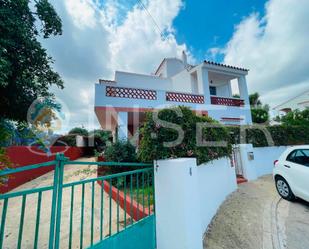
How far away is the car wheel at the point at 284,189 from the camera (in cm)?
453

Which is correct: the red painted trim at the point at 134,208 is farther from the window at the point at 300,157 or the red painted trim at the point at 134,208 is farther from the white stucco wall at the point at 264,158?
the white stucco wall at the point at 264,158

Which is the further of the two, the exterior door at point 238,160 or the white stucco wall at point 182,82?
the white stucco wall at point 182,82

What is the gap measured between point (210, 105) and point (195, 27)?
4.68m

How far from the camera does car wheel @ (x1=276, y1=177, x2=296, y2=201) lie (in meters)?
4.53

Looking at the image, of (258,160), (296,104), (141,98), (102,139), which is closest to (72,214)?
(141,98)

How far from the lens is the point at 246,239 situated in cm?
299

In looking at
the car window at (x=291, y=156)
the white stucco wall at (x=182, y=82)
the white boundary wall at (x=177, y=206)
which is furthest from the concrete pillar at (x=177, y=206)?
the white stucco wall at (x=182, y=82)

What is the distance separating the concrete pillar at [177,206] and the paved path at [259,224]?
27.4 inches

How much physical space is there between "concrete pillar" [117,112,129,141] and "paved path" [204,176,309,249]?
426 cm

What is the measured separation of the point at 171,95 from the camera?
9.07 meters

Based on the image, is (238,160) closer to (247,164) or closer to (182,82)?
(247,164)

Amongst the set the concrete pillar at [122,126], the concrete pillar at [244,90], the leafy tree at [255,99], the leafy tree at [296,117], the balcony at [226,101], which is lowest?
the concrete pillar at [122,126]

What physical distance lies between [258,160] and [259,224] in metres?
5.20

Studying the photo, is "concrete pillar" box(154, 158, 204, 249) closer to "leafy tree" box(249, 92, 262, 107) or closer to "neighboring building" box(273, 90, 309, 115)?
"leafy tree" box(249, 92, 262, 107)
